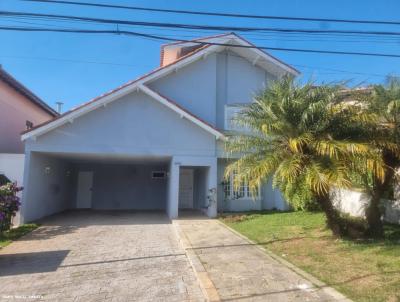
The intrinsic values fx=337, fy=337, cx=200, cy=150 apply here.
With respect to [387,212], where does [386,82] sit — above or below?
above

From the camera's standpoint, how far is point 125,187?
20766mm

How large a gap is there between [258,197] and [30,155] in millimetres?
10804

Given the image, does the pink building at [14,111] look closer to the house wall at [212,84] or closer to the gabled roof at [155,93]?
the gabled roof at [155,93]

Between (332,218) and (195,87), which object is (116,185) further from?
(332,218)

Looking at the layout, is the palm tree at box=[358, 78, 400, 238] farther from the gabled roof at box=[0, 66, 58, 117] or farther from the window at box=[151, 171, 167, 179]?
the gabled roof at box=[0, 66, 58, 117]

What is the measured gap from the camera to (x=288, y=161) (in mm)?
8523

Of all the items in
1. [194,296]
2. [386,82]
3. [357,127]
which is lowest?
[194,296]

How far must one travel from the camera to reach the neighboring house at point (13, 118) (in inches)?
566

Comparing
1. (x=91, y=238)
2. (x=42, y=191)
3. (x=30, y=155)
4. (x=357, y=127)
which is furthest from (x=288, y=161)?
(x=42, y=191)

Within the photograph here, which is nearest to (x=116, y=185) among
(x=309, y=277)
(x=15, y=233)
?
(x=15, y=233)

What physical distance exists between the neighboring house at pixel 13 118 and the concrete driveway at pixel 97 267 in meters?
3.62

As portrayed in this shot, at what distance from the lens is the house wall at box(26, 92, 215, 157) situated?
14.3 m

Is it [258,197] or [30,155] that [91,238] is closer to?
[30,155]

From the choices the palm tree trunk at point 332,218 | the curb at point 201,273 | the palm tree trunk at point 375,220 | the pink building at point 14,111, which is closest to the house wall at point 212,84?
the pink building at point 14,111
